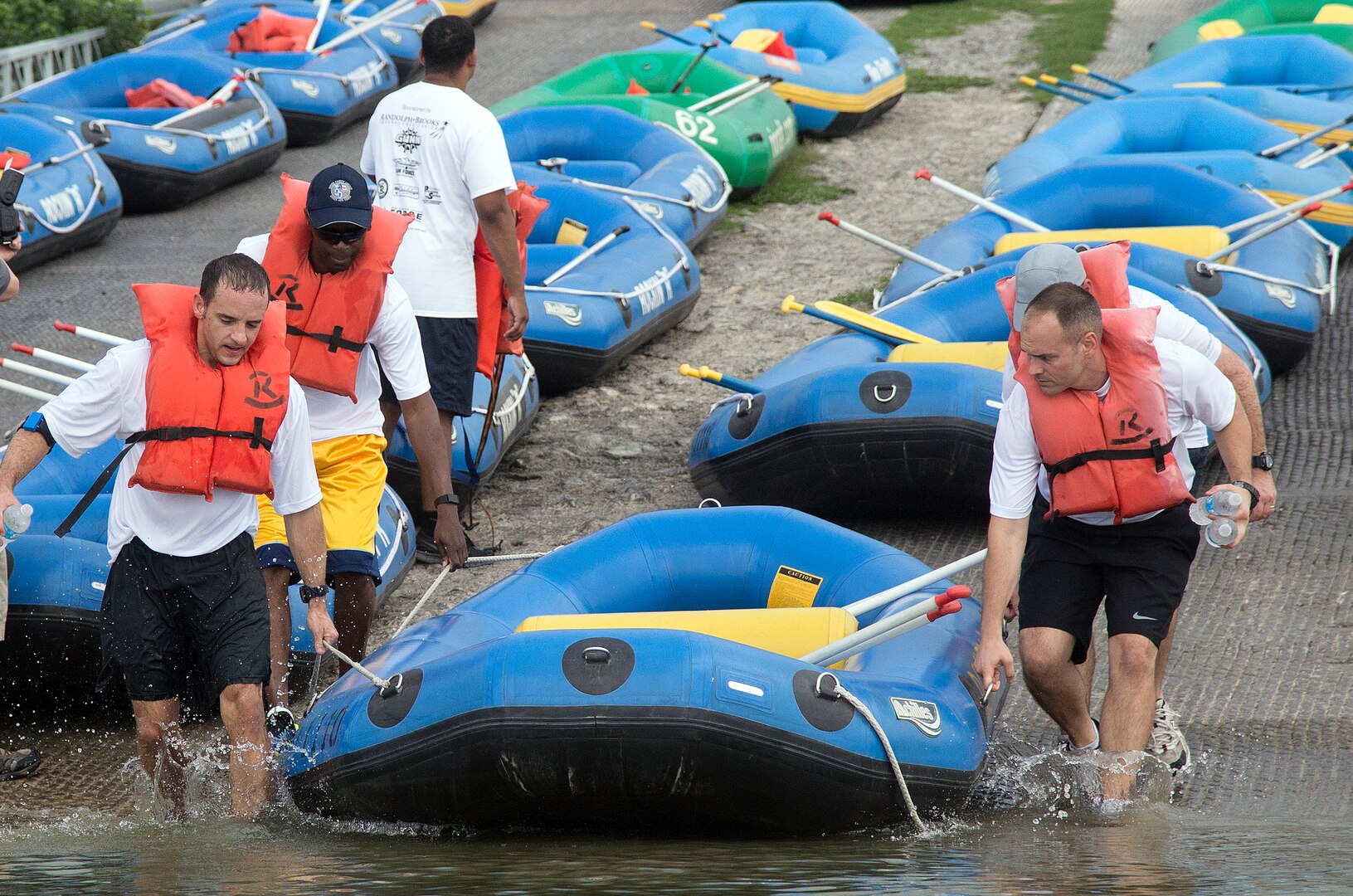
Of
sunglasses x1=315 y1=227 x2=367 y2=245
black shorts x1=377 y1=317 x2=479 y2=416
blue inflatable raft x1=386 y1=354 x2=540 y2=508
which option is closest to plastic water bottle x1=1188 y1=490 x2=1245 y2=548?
sunglasses x1=315 y1=227 x2=367 y2=245

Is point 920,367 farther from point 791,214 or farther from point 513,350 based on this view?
point 791,214

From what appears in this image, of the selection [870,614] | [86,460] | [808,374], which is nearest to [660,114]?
[808,374]

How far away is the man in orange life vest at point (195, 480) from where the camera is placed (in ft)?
9.88

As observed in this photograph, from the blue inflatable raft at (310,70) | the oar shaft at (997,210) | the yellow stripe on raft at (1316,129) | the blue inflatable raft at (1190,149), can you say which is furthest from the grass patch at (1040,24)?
the oar shaft at (997,210)

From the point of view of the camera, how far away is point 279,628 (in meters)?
3.65

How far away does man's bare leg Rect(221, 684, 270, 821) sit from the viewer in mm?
3121

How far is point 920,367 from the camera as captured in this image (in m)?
5.11

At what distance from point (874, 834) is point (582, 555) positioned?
1201 millimetres

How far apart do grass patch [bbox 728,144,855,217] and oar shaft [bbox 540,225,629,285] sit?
2229mm

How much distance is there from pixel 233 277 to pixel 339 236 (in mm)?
681

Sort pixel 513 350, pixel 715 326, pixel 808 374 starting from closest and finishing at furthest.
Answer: pixel 513 350
pixel 808 374
pixel 715 326

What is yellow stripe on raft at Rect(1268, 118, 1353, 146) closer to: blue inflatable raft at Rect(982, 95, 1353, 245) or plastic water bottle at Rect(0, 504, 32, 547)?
blue inflatable raft at Rect(982, 95, 1353, 245)

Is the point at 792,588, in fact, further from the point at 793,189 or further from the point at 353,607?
the point at 793,189

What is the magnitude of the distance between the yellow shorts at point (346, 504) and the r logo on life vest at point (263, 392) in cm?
51
